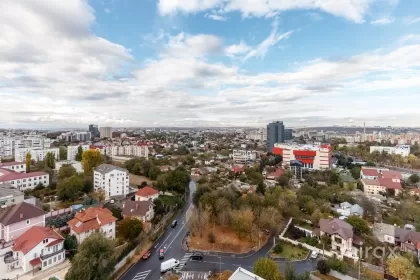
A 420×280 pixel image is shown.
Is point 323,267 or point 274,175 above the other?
point 274,175

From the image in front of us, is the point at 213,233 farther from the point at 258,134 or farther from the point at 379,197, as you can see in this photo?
the point at 258,134

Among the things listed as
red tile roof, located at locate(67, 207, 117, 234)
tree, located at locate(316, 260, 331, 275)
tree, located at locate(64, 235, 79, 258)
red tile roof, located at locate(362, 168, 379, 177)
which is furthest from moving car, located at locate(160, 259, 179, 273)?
red tile roof, located at locate(362, 168, 379, 177)

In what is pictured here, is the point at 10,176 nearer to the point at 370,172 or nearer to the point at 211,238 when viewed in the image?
the point at 211,238

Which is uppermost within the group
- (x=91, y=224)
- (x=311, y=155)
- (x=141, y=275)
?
(x=311, y=155)

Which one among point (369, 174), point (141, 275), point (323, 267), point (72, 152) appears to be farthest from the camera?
point (72, 152)

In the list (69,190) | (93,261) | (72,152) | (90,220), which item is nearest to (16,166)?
(69,190)

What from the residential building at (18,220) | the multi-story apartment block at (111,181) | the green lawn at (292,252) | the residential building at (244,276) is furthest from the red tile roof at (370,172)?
the residential building at (18,220)

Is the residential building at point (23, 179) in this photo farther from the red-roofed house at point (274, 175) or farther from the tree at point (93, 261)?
the red-roofed house at point (274, 175)
